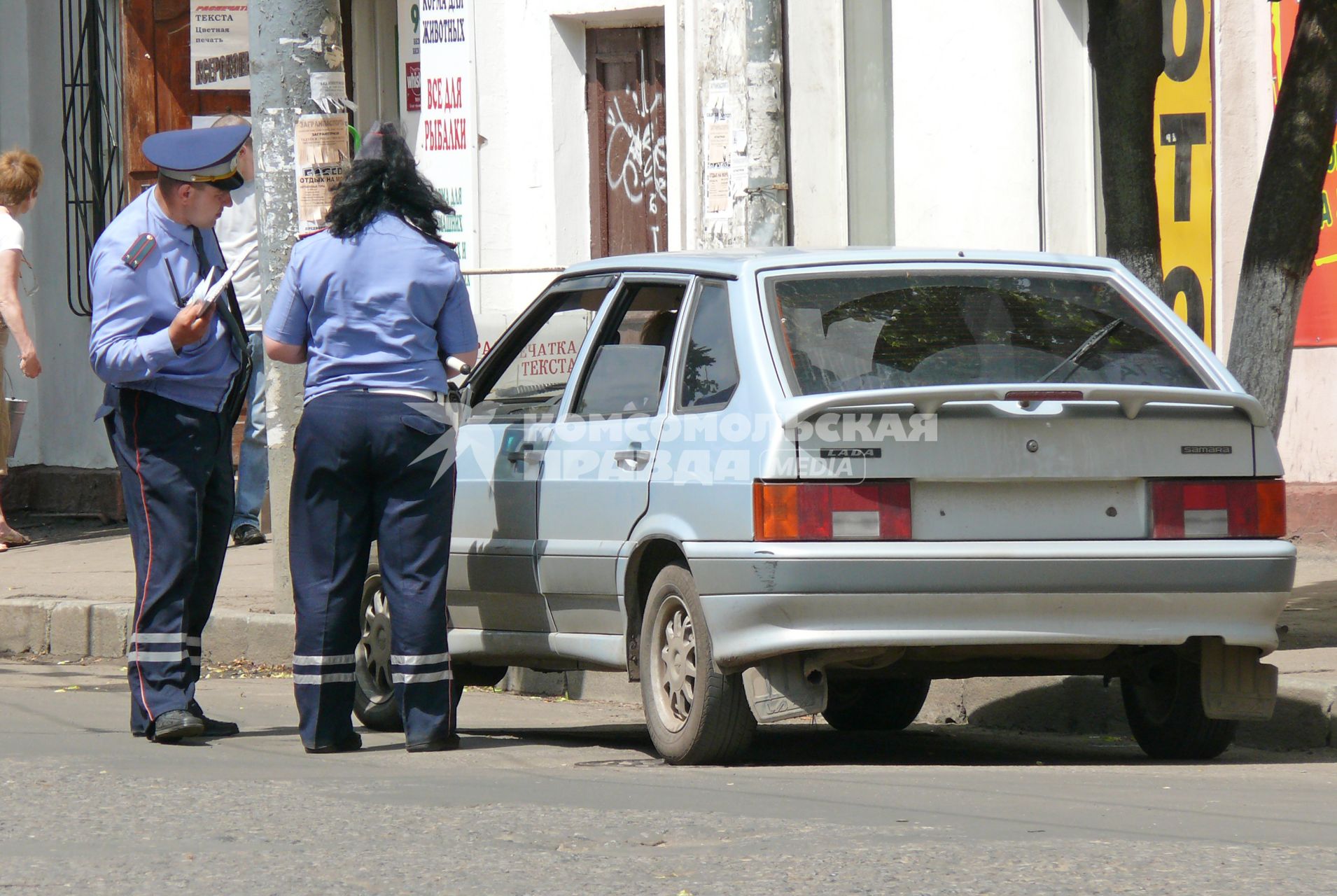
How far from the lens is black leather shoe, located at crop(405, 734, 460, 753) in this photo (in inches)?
243

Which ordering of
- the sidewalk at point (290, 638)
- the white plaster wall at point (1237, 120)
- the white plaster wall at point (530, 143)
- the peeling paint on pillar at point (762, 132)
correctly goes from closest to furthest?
the sidewalk at point (290, 638) < the peeling paint on pillar at point (762, 132) < the white plaster wall at point (1237, 120) < the white plaster wall at point (530, 143)

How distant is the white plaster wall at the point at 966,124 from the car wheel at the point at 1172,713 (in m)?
5.79

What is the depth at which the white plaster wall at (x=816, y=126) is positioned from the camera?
12.7 m

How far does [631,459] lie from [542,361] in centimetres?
91

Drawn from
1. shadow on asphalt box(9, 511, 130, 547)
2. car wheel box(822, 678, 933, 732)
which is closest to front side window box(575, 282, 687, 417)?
car wheel box(822, 678, 933, 732)

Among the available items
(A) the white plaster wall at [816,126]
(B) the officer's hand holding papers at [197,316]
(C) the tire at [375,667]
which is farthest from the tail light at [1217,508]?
(A) the white plaster wall at [816,126]

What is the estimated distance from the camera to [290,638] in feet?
29.1

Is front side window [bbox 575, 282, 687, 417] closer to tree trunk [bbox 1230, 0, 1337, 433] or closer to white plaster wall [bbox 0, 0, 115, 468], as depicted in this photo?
tree trunk [bbox 1230, 0, 1337, 433]

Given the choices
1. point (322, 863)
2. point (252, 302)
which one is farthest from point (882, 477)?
point (252, 302)

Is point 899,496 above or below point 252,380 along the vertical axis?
below

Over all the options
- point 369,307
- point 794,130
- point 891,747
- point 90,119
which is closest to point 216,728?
point 369,307

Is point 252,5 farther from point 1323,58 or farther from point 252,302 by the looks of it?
point 1323,58

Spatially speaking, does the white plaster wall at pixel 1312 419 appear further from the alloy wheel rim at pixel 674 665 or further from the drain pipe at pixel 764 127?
the alloy wheel rim at pixel 674 665

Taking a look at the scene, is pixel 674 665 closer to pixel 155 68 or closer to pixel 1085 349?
pixel 1085 349
